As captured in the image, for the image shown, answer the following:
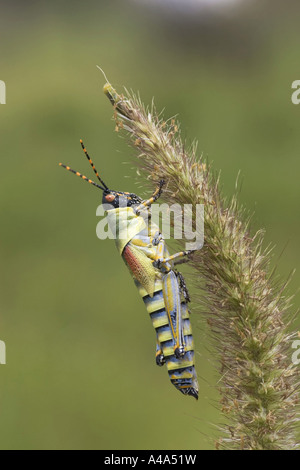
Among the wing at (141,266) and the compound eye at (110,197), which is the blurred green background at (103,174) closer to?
the wing at (141,266)

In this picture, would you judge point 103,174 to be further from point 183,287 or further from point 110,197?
point 183,287

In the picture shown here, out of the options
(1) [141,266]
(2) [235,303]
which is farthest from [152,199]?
(2) [235,303]

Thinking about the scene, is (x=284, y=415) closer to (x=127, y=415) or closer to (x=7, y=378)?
(x=127, y=415)

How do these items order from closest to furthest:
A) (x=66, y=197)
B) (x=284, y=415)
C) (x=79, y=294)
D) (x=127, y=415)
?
1. (x=284, y=415)
2. (x=127, y=415)
3. (x=79, y=294)
4. (x=66, y=197)

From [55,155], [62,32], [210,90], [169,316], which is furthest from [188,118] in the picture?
[169,316]

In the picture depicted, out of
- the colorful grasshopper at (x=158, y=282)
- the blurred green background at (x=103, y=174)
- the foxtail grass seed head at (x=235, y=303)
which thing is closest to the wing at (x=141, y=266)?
the colorful grasshopper at (x=158, y=282)

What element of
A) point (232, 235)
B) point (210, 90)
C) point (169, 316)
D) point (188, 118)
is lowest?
point (169, 316)

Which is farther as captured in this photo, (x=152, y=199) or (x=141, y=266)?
(x=141, y=266)
